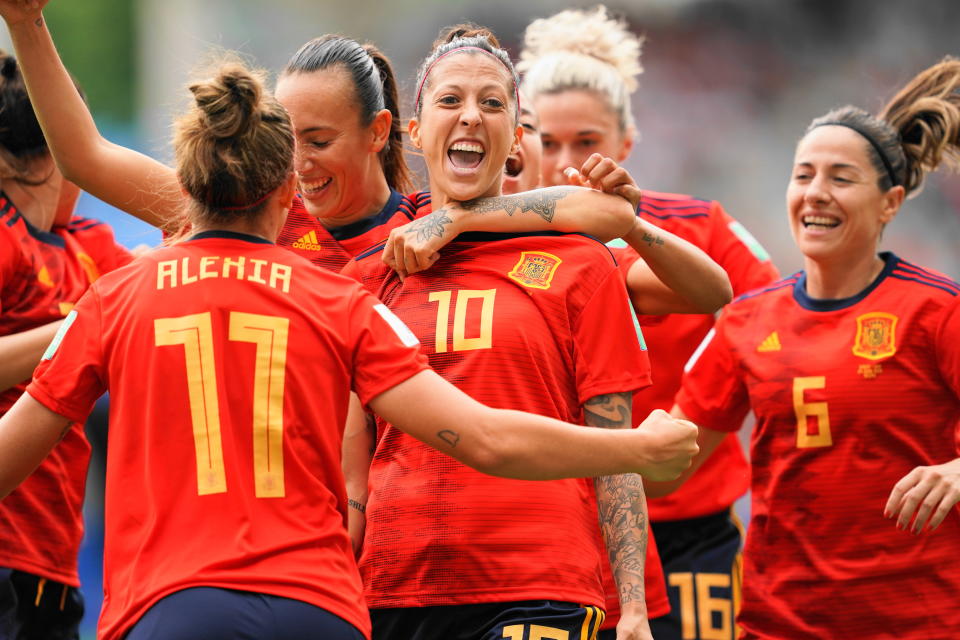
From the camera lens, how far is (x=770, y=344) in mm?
4797

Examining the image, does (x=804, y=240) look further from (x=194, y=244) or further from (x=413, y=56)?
(x=413, y=56)

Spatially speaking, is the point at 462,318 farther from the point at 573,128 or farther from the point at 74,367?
the point at 573,128

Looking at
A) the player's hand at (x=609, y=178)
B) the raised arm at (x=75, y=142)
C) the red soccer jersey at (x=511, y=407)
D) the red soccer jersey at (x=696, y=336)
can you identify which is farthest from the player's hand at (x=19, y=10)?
the red soccer jersey at (x=696, y=336)

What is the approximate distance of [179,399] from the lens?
278 centimetres

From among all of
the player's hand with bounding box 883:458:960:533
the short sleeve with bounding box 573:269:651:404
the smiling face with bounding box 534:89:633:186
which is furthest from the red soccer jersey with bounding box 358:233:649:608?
the smiling face with bounding box 534:89:633:186

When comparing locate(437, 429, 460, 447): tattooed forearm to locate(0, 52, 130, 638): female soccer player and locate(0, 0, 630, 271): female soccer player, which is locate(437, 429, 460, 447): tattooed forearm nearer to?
locate(0, 0, 630, 271): female soccer player

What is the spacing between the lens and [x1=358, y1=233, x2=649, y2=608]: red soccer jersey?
344 centimetres

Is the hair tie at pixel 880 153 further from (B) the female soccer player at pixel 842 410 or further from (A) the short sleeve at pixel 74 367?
(A) the short sleeve at pixel 74 367

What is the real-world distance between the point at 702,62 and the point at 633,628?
9.55m

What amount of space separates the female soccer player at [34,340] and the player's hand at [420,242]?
1264 millimetres

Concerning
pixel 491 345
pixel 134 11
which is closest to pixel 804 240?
pixel 491 345

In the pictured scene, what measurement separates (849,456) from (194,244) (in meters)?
2.54

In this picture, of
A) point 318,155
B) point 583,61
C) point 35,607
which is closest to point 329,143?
point 318,155

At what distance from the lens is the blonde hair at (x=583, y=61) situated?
5.64 meters
